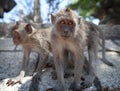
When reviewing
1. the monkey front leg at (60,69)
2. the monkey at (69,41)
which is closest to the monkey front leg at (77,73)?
the monkey at (69,41)

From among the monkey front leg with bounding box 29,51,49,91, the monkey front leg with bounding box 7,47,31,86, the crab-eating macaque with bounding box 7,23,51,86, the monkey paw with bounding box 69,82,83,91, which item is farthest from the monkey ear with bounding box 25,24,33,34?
the monkey paw with bounding box 69,82,83,91

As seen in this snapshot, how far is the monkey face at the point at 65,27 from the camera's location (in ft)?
22.0

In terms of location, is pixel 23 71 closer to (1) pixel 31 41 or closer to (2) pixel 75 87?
(1) pixel 31 41

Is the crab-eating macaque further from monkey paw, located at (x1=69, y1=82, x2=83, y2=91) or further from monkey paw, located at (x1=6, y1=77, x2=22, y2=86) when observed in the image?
monkey paw, located at (x1=69, y1=82, x2=83, y2=91)

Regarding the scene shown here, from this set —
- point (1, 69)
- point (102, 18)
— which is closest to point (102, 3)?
point (102, 18)

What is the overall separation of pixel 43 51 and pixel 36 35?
1.50 ft

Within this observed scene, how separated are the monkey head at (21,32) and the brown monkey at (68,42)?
1070mm

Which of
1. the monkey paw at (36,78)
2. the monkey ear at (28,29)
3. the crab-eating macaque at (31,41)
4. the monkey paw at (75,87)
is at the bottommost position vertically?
the monkey paw at (75,87)

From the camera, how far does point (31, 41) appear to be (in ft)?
27.4

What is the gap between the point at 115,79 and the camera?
7762 mm

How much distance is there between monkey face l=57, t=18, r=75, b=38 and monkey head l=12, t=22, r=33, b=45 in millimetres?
1418

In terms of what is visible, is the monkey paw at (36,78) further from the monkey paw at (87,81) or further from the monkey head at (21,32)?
the monkey paw at (87,81)

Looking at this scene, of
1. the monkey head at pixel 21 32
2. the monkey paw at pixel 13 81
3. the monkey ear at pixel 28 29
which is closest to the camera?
the monkey paw at pixel 13 81

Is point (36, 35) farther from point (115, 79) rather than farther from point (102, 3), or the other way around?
point (102, 3)
